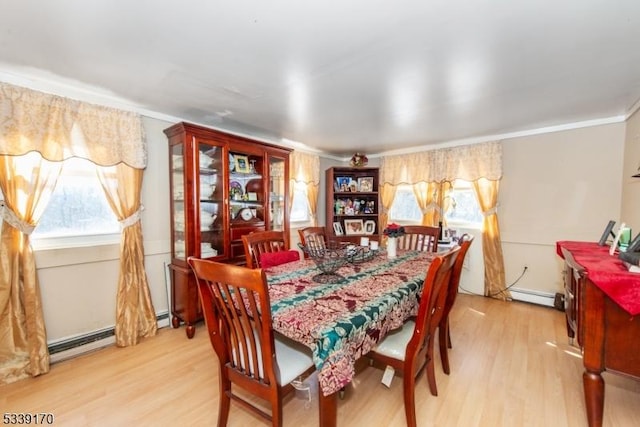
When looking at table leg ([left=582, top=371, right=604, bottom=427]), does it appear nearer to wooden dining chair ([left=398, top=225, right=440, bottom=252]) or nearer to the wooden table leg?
the wooden table leg

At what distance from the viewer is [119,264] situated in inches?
94.9

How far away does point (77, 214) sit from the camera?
2.26 meters

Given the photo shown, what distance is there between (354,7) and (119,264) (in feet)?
8.62

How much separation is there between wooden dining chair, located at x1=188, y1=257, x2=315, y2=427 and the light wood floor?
472 millimetres

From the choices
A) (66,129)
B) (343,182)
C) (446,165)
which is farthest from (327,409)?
(343,182)

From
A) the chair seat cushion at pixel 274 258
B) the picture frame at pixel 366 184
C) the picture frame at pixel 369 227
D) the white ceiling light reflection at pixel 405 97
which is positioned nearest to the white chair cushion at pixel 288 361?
the chair seat cushion at pixel 274 258

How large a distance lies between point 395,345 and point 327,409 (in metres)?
0.57

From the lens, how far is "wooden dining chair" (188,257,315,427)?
1.11 m

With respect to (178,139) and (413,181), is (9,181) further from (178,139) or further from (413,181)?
(413,181)

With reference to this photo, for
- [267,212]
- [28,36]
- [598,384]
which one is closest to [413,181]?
[267,212]

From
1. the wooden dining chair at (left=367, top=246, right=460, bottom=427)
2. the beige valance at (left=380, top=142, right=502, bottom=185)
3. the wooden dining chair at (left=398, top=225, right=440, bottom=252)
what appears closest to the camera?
the wooden dining chair at (left=367, top=246, right=460, bottom=427)

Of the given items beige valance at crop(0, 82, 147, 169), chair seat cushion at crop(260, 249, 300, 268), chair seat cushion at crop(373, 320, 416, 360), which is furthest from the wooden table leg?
beige valance at crop(0, 82, 147, 169)

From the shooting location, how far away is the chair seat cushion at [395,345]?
58.9 inches

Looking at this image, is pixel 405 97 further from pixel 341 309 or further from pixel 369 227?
pixel 369 227
